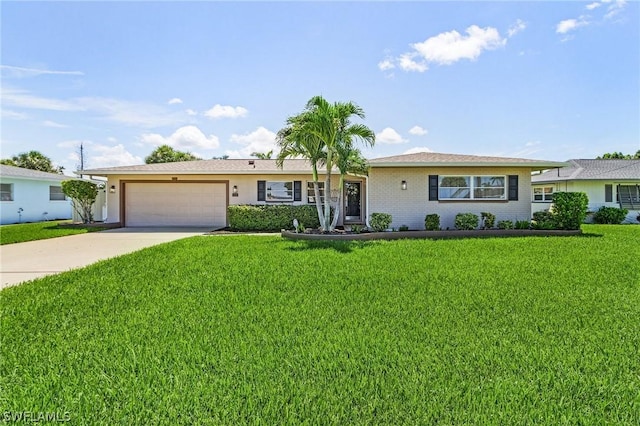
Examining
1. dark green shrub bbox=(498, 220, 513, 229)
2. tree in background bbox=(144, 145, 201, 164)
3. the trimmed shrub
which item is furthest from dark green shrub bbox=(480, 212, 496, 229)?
tree in background bbox=(144, 145, 201, 164)

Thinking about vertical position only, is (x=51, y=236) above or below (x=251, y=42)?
below

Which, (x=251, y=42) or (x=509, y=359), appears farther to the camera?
(x=251, y=42)

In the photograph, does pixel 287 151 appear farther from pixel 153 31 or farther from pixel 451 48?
pixel 451 48

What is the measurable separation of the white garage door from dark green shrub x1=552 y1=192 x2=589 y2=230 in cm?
1448

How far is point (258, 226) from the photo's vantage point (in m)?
14.8

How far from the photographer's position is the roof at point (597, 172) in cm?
1889

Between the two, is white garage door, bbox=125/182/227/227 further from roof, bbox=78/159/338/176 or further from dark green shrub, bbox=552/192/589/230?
dark green shrub, bbox=552/192/589/230

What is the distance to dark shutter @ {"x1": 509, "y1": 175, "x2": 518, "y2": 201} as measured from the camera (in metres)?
13.6

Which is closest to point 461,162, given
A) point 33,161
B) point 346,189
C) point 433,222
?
point 433,222

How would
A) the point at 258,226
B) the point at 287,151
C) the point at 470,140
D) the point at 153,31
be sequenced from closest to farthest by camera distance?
the point at 153,31, the point at 287,151, the point at 258,226, the point at 470,140

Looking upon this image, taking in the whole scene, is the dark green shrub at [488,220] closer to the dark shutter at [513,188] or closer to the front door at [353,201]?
the dark shutter at [513,188]

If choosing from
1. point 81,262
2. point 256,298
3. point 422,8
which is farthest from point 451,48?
point 81,262

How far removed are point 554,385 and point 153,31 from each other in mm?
12106

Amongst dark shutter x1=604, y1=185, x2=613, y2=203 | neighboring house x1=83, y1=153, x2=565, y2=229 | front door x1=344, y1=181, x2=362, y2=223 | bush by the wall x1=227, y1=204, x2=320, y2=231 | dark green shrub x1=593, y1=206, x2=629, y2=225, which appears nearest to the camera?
neighboring house x1=83, y1=153, x2=565, y2=229
